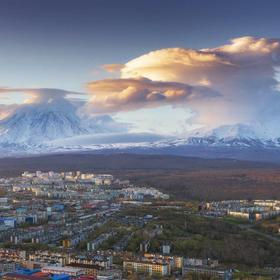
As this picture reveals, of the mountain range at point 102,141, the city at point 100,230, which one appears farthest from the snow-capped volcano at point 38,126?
the city at point 100,230

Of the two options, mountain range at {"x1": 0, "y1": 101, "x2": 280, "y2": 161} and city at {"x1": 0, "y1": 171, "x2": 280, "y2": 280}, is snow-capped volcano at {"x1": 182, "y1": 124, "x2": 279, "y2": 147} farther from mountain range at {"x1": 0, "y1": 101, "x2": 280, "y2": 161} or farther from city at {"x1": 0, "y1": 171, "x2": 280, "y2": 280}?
city at {"x1": 0, "y1": 171, "x2": 280, "y2": 280}

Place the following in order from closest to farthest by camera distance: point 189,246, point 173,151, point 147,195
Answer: point 189,246, point 147,195, point 173,151

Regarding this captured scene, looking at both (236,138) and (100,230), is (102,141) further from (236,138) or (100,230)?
(100,230)

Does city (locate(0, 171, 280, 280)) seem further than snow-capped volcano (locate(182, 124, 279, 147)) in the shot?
→ No

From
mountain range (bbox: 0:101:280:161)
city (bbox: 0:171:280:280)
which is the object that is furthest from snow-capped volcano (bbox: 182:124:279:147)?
city (bbox: 0:171:280:280)

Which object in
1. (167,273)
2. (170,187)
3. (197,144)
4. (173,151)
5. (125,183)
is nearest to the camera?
(167,273)

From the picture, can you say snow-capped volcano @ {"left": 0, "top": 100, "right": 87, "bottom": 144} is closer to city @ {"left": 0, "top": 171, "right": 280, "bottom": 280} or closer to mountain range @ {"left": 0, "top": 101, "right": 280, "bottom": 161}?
mountain range @ {"left": 0, "top": 101, "right": 280, "bottom": 161}

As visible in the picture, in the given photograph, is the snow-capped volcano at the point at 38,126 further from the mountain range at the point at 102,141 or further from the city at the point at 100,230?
the city at the point at 100,230

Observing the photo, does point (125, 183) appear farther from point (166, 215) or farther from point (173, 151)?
point (173, 151)

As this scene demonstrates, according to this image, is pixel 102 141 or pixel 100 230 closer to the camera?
pixel 100 230

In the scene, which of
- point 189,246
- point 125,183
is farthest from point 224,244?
point 125,183

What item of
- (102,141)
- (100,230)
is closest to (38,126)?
(102,141)
